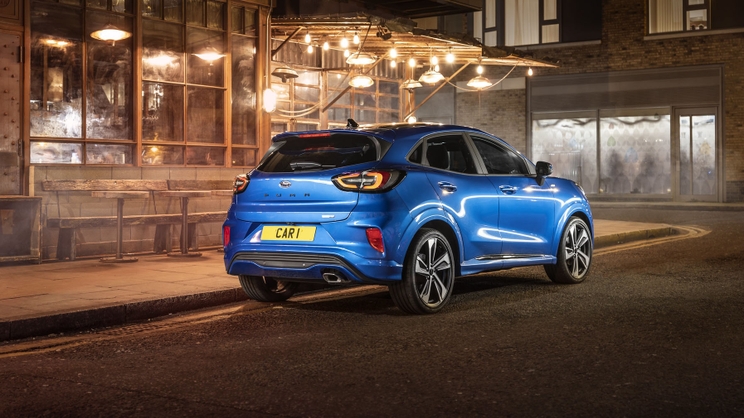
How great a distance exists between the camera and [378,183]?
7.64 metres

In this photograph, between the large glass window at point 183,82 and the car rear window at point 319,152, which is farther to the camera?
the large glass window at point 183,82

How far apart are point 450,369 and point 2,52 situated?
8465 millimetres

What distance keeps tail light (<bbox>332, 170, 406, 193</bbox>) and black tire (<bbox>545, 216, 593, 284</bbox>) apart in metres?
2.98

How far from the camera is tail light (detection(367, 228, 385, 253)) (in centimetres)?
757

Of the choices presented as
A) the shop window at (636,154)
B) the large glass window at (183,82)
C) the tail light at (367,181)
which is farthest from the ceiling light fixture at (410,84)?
the tail light at (367,181)

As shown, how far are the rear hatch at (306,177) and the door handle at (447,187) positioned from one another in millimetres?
626

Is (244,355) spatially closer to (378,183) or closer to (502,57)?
(378,183)

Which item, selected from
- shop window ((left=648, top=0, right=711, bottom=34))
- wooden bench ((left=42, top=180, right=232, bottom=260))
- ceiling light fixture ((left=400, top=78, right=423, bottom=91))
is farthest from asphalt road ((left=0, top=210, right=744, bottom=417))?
shop window ((left=648, top=0, right=711, bottom=34))

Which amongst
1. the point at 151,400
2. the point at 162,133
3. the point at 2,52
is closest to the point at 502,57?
the point at 162,133

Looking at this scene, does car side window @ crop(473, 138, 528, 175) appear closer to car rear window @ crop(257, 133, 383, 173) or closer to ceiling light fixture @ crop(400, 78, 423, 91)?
car rear window @ crop(257, 133, 383, 173)

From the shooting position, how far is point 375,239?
757 centimetres

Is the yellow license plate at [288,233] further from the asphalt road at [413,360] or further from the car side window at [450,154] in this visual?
the car side window at [450,154]

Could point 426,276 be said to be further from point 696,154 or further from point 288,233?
point 696,154

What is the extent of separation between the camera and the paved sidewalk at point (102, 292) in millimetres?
7734
